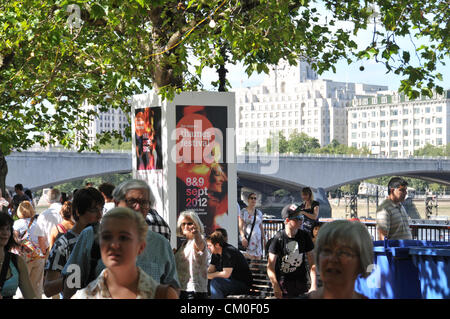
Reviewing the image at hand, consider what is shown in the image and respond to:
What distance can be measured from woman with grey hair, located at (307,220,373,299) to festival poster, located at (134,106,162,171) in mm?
7149

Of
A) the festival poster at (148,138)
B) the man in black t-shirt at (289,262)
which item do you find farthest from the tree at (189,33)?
the man in black t-shirt at (289,262)

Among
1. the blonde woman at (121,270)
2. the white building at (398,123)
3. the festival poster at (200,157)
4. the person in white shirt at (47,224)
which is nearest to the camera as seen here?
the blonde woman at (121,270)

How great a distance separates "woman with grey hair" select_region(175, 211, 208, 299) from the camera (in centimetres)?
653

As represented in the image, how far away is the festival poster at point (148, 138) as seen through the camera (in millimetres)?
10359

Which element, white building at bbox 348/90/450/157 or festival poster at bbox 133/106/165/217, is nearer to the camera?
festival poster at bbox 133/106/165/217

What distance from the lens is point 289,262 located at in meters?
7.18

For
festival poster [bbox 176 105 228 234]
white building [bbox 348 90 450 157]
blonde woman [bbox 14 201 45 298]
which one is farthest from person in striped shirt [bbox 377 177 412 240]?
white building [bbox 348 90 450 157]

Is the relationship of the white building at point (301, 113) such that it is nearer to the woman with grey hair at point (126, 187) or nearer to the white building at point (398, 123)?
the white building at point (398, 123)

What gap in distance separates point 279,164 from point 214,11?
225 ft

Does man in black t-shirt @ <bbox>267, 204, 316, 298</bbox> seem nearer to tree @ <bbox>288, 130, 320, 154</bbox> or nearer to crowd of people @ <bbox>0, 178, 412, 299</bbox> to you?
crowd of people @ <bbox>0, 178, 412, 299</bbox>

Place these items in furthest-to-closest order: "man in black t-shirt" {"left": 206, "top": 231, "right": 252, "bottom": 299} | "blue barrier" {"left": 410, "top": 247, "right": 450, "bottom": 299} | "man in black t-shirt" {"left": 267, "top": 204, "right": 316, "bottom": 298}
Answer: "man in black t-shirt" {"left": 206, "top": 231, "right": 252, "bottom": 299}, "blue barrier" {"left": 410, "top": 247, "right": 450, "bottom": 299}, "man in black t-shirt" {"left": 267, "top": 204, "right": 316, "bottom": 298}

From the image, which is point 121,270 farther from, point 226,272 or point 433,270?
point 433,270
